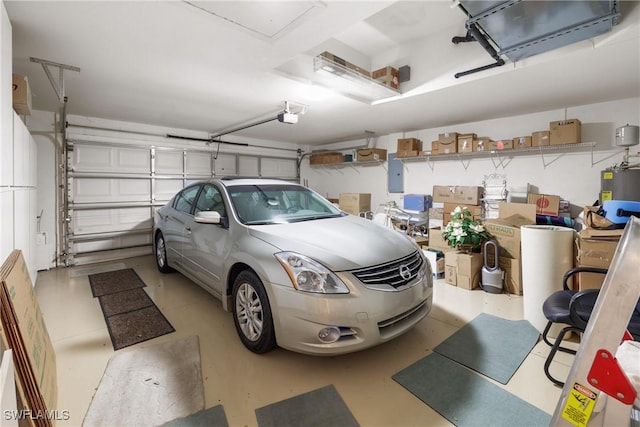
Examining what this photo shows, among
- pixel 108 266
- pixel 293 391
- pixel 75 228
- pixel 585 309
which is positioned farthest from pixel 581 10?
pixel 75 228

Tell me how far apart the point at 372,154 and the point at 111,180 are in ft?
16.6

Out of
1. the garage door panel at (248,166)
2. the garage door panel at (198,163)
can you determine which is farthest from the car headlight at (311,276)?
the garage door panel at (248,166)

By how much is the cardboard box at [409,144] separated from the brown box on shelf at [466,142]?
916mm

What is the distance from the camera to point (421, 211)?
5.39 m

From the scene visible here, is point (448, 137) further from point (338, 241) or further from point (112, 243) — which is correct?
point (112, 243)

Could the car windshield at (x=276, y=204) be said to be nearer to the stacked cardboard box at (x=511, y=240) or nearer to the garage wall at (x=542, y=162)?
the stacked cardboard box at (x=511, y=240)

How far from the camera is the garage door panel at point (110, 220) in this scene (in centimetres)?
469

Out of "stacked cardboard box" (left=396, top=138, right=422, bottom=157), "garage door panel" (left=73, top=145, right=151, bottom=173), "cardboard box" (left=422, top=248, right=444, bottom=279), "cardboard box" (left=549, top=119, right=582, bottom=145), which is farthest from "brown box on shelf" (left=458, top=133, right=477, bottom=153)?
"garage door panel" (left=73, top=145, right=151, bottom=173)

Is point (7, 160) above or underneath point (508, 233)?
above

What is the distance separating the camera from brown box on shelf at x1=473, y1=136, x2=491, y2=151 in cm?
454

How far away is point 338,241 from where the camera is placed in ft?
6.82

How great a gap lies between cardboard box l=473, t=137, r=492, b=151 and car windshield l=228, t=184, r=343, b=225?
3075mm

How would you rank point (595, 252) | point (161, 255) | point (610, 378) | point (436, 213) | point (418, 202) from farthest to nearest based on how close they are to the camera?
point (418, 202) < point (436, 213) < point (161, 255) < point (595, 252) < point (610, 378)

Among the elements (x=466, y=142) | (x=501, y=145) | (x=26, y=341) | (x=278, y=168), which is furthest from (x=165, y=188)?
(x=501, y=145)
